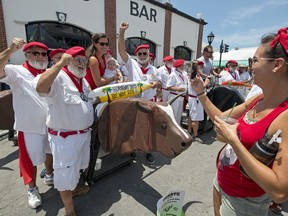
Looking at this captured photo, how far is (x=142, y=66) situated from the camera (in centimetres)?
426

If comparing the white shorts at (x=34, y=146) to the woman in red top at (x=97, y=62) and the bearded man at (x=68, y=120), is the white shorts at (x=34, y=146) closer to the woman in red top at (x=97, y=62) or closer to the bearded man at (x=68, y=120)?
the bearded man at (x=68, y=120)

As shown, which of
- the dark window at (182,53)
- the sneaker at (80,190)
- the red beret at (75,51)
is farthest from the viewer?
the dark window at (182,53)

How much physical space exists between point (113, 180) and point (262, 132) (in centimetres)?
264

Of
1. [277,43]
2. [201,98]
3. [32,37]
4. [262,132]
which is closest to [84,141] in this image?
[201,98]

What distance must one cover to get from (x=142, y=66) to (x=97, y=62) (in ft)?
5.50

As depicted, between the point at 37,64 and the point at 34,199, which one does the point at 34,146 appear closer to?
the point at 34,199

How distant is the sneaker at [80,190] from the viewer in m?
2.82

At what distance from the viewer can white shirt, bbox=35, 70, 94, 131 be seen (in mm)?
2049

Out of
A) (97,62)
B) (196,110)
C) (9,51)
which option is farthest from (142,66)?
(9,51)

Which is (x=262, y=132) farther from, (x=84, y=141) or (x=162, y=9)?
(x=162, y=9)

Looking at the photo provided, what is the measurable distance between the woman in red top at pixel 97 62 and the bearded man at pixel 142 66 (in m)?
0.27

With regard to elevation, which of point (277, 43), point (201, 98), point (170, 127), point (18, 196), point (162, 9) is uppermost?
point (162, 9)

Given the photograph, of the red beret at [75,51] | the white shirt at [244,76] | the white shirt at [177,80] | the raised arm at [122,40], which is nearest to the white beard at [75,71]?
the red beret at [75,51]

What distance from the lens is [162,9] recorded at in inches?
529
